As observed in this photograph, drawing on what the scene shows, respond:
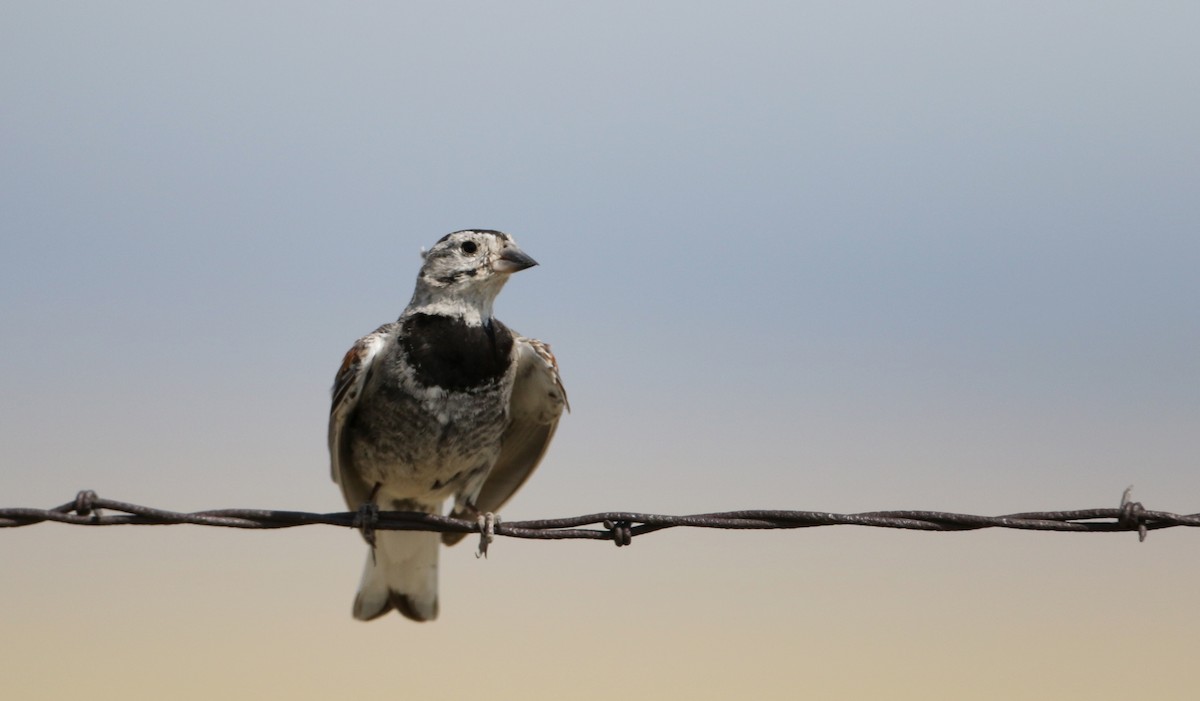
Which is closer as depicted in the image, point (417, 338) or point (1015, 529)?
point (1015, 529)

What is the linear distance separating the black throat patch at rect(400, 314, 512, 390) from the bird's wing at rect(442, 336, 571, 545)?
19 centimetres

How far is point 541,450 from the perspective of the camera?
707cm

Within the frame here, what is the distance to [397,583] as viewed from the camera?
7070mm

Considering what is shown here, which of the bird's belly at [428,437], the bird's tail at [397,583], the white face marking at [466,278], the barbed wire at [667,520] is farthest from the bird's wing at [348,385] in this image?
the barbed wire at [667,520]

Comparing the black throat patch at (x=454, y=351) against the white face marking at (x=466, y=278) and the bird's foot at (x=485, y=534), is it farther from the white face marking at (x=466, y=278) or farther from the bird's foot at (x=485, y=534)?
the bird's foot at (x=485, y=534)

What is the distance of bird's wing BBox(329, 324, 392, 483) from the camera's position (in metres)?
6.49

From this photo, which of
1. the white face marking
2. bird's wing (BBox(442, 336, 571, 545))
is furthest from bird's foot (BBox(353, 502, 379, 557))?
the white face marking

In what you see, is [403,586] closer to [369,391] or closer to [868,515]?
[369,391]

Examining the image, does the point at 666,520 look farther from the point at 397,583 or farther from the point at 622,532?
the point at 397,583

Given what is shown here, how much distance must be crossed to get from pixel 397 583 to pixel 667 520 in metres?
2.91

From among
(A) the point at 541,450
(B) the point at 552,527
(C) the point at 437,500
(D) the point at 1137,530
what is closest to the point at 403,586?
(C) the point at 437,500

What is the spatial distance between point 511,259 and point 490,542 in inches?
61.8

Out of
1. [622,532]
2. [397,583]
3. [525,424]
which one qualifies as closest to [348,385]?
[525,424]

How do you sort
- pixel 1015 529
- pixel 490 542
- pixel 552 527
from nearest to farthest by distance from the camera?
pixel 1015 529 → pixel 552 527 → pixel 490 542
